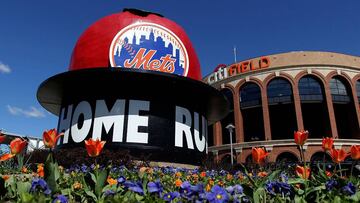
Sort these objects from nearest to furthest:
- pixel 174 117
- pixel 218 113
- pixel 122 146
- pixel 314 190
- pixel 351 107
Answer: pixel 314 190 → pixel 122 146 → pixel 174 117 → pixel 218 113 → pixel 351 107

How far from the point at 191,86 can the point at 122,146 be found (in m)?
4.41

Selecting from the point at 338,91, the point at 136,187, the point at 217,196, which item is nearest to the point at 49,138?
the point at 136,187

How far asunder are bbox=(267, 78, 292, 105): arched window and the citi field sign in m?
23.1

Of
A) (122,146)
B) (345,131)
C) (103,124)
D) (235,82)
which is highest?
→ (235,82)

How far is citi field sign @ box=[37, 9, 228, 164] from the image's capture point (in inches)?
537

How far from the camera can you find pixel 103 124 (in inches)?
538

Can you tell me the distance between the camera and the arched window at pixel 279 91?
36.6 m

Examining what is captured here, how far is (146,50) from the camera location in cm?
1426

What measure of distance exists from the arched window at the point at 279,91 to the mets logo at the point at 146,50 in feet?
80.6

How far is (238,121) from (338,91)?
12772 millimetres

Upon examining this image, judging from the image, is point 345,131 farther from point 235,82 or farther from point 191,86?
point 191,86

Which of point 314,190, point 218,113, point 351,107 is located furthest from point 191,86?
point 351,107

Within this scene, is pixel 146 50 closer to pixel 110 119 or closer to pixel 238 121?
A: pixel 110 119

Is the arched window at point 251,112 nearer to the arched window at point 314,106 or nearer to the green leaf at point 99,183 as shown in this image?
the arched window at point 314,106
